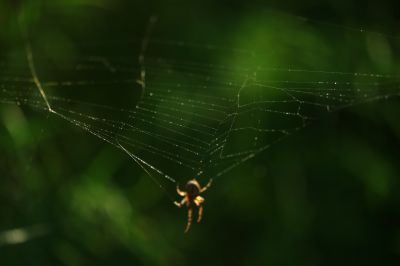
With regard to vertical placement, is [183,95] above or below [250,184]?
above

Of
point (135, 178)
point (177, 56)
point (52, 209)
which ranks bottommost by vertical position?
point (52, 209)

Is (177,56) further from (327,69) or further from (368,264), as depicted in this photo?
(368,264)

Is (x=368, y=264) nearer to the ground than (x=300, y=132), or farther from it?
nearer to the ground

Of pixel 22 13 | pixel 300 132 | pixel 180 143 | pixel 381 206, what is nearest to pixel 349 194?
pixel 381 206
